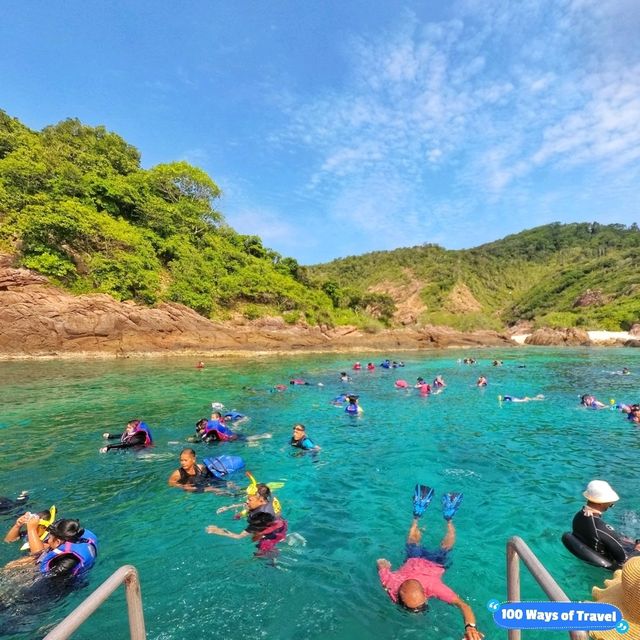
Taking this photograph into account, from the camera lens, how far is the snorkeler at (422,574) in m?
4.91

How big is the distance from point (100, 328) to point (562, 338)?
6580 centimetres

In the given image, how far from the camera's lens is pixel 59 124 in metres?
51.7

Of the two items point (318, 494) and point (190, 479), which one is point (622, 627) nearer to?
point (318, 494)

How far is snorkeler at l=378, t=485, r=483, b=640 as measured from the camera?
193 inches

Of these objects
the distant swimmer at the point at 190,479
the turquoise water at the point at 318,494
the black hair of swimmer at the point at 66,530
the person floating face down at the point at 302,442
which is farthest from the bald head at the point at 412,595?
the person floating face down at the point at 302,442

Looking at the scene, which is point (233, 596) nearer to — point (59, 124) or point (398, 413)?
point (398, 413)

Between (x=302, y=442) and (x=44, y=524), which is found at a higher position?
(x=44, y=524)

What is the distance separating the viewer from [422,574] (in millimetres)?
5586

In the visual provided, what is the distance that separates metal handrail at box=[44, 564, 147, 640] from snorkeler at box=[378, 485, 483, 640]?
3493 millimetres

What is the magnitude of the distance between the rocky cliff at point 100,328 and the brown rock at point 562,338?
4384 centimetres

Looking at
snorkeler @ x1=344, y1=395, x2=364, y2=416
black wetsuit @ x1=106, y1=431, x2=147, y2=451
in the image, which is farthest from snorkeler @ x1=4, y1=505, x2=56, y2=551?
snorkeler @ x1=344, y1=395, x2=364, y2=416

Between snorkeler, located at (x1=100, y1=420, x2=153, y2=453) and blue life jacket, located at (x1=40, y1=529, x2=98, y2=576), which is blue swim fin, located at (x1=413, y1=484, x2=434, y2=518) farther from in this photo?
snorkeler, located at (x1=100, y1=420, x2=153, y2=453)

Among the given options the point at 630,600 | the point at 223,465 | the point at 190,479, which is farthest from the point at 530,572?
the point at 223,465

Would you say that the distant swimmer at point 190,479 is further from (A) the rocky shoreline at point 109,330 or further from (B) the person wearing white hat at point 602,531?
(A) the rocky shoreline at point 109,330
